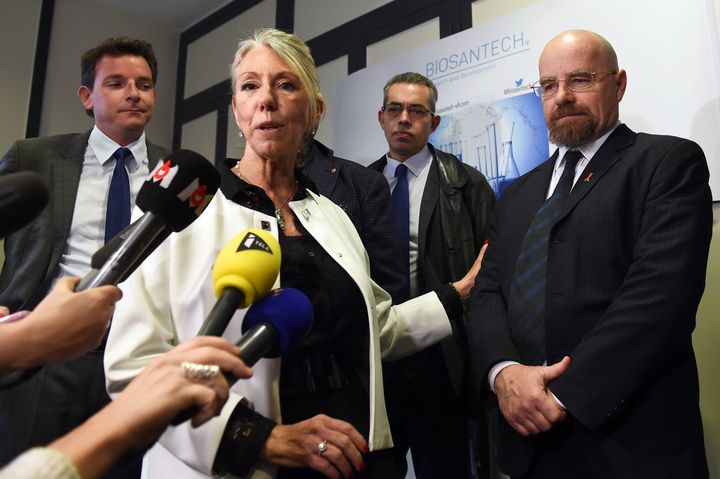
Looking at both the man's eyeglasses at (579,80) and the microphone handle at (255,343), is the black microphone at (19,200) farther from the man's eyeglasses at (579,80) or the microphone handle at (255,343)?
the man's eyeglasses at (579,80)

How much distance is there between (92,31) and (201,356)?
5354 mm

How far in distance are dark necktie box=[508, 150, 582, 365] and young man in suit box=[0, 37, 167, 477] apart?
124 centimetres

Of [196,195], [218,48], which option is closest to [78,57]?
[218,48]

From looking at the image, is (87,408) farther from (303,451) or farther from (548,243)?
(548,243)

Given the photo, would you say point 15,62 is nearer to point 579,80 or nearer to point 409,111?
point 409,111

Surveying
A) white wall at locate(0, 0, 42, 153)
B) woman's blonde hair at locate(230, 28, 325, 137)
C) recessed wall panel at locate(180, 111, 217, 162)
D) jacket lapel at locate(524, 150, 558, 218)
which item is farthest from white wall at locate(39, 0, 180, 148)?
jacket lapel at locate(524, 150, 558, 218)

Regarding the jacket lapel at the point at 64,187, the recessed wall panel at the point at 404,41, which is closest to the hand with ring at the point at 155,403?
the jacket lapel at the point at 64,187

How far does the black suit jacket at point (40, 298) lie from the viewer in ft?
6.09

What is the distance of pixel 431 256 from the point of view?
2.42 m

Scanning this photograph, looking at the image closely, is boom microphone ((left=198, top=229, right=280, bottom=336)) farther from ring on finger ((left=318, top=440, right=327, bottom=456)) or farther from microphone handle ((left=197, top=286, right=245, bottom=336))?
ring on finger ((left=318, top=440, right=327, bottom=456))

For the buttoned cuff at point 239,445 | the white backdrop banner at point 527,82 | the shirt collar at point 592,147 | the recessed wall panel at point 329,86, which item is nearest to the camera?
the buttoned cuff at point 239,445

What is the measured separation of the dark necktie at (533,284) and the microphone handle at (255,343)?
985mm

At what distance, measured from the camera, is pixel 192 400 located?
25.3 inches

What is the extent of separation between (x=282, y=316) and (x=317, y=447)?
0.37m
